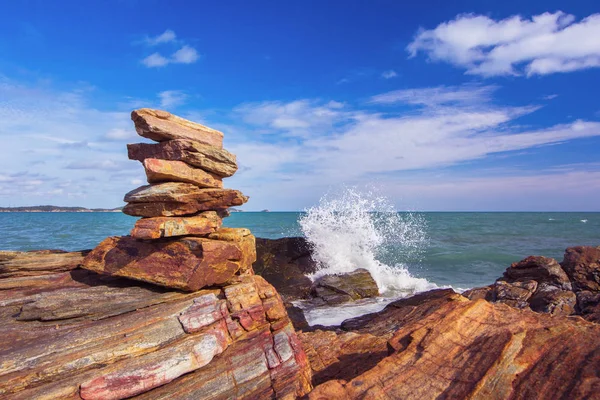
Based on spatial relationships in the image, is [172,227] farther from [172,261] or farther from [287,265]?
[287,265]

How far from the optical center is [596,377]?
540 cm

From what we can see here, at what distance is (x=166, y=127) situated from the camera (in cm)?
1051

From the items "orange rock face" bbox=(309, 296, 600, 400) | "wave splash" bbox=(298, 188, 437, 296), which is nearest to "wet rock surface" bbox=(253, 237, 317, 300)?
"wave splash" bbox=(298, 188, 437, 296)

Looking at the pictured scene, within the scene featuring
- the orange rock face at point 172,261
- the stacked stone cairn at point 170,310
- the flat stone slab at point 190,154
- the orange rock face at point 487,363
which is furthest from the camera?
the flat stone slab at point 190,154

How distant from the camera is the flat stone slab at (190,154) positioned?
10.6m

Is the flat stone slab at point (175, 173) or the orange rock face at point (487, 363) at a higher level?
the flat stone slab at point (175, 173)

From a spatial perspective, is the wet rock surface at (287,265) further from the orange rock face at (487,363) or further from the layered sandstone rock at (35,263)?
the orange rock face at (487,363)

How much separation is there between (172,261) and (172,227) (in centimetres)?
87

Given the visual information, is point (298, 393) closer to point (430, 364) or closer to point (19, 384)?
point (430, 364)

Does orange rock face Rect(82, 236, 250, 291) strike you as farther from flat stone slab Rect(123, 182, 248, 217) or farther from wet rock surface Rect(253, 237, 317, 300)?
wet rock surface Rect(253, 237, 317, 300)

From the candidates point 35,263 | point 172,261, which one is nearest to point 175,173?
point 172,261

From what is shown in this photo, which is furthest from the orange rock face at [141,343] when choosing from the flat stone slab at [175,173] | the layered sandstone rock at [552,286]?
the layered sandstone rock at [552,286]

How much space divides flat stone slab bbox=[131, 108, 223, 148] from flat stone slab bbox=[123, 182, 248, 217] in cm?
139

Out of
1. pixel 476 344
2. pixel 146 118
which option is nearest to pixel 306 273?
pixel 146 118
